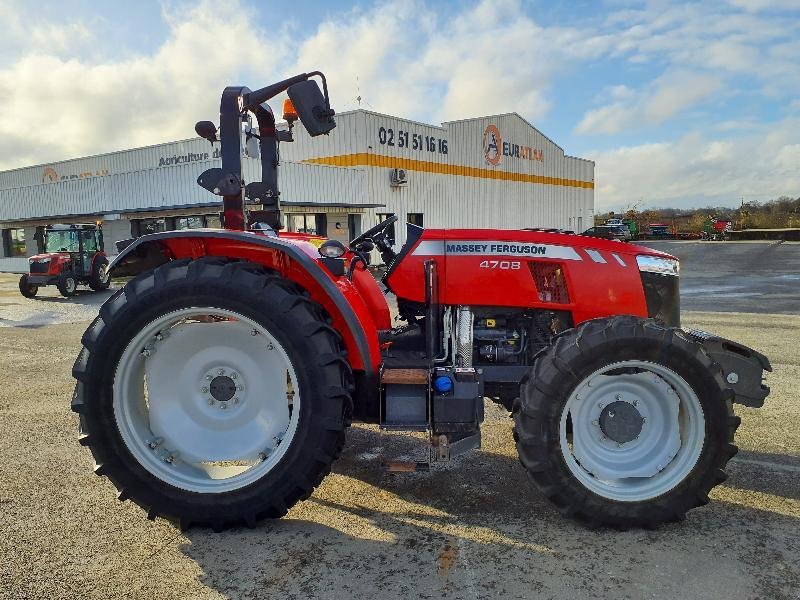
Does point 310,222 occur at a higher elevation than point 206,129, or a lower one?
higher

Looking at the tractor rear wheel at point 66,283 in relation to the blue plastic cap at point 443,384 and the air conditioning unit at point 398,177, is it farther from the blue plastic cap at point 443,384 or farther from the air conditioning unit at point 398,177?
the blue plastic cap at point 443,384

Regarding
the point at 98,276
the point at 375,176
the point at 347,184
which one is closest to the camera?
the point at 98,276

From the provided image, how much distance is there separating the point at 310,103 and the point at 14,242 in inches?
1384

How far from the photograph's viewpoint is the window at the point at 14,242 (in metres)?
31.0

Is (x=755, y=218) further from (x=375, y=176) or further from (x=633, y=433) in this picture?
(x=633, y=433)

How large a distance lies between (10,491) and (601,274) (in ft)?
11.7

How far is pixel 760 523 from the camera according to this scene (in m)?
2.83

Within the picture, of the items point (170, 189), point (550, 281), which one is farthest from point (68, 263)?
point (550, 281)

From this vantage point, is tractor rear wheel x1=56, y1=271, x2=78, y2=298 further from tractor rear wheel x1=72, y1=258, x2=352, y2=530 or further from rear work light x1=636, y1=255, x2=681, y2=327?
rear work light x1=636, y1=255, x2=681, y2=327

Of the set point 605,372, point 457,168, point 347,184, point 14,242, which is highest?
point 457,168

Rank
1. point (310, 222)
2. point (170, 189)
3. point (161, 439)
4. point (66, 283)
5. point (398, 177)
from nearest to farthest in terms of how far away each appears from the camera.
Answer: point (161, 439), point (66, 283), point (170, 189), point (310, 222), point (398, 177)

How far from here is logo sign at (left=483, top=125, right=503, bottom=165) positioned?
30.0 m

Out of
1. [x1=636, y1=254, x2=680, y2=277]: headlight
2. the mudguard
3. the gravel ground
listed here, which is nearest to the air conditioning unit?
the gravel ground

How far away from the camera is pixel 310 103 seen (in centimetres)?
290
